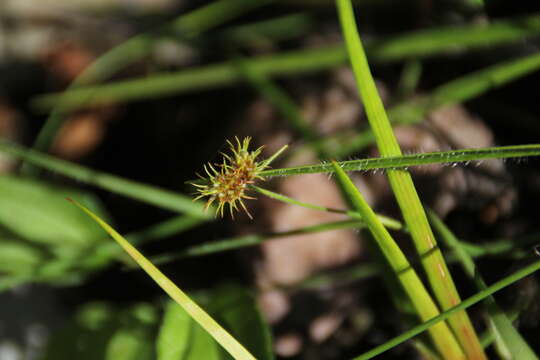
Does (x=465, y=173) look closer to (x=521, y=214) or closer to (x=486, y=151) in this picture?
(x=521, y=214)

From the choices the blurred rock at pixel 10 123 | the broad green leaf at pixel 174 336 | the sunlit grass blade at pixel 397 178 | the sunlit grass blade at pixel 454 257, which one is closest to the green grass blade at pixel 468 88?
the sunlit grass blade at pixel 454 257

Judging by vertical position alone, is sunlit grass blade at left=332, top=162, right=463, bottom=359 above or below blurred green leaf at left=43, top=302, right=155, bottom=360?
below

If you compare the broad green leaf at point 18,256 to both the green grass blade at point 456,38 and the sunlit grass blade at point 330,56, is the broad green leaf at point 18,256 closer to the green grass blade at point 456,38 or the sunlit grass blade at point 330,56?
the sunlit grass blade at point 330,56

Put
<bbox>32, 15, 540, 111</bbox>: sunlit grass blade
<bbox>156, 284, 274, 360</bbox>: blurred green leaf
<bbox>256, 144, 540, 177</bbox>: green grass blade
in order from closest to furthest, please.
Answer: <bbox>256, 144, 540, 177</bbox>: green grass blade < <bbox>156, 284, 274, 360</bbox>: blurred green leaf < <bbox>32, 15, 540, 111</bbox>: sunlit grass blade

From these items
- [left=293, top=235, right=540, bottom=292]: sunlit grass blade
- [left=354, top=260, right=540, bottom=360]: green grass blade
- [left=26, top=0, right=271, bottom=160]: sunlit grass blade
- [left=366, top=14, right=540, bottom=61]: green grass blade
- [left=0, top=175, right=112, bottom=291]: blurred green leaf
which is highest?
[left=26, top=0, right=271, bottom=160]: sunlit grass blade

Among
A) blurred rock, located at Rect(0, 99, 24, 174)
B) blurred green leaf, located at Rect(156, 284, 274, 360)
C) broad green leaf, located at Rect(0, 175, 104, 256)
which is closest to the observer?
blurred green leaf, located at Rect(156, 284, 274, 360)

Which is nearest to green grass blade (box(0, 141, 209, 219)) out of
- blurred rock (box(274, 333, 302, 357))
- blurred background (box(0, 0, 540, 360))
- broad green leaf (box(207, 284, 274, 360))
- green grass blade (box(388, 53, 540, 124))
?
blurred background (box(0, 0, 540, 360))

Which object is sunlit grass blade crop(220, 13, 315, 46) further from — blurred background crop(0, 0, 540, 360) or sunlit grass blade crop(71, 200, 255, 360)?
sunlit grass blade crop(71, 200, 255, 360)

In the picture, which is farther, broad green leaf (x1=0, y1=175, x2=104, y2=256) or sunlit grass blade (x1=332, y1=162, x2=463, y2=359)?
broad green leaf (x1=0, y1=175, x2=104, y2=256)
